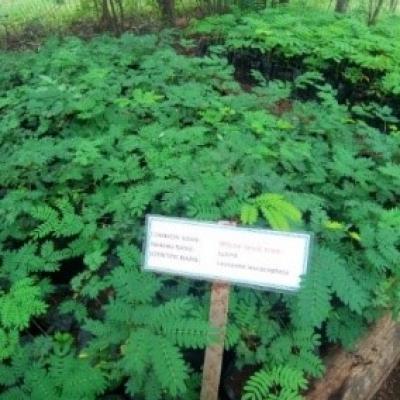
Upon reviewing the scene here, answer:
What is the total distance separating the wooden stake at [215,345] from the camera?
7.19 feet

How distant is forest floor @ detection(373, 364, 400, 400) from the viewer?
335cm

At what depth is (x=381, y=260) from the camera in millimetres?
2482

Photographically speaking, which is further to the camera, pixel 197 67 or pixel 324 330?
pixel 197 67

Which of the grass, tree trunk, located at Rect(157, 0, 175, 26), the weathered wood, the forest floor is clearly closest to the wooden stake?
the weathered wood

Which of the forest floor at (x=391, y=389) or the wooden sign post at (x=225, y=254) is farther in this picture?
the forest floor at (x=391, y=389)

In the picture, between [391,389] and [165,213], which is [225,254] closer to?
[165,213]

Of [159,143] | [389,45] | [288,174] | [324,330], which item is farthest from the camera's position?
[389,45]

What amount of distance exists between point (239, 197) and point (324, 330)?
0.92m

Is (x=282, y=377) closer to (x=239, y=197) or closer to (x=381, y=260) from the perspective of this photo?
(x=381, y=260)

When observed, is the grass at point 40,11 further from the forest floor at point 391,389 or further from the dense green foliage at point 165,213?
the forest floor at point 391,389

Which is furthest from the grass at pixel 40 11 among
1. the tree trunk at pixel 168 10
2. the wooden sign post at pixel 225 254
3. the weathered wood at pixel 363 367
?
the weathered wood at pixel 363 367

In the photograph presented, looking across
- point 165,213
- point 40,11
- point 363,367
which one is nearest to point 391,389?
point 363,367

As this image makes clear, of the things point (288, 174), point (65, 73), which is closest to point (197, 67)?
point (65, 73)

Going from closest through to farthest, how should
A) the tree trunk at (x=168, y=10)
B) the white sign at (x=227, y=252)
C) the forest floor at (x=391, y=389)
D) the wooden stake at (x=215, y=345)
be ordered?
the white sign at (x=227, y=252)
the wooden stake at (x=215, y=345)
the forest floor at (x=391, y=389)
the tree trunk at (x=168, y=10)
